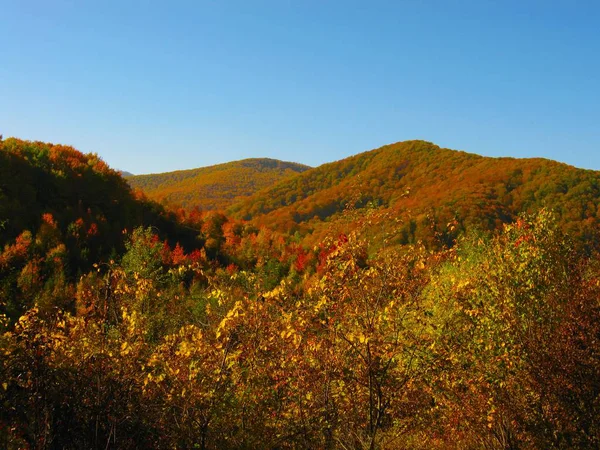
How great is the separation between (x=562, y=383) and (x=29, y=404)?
7.82 metres

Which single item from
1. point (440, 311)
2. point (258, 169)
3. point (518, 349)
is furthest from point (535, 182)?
point (258, 169)

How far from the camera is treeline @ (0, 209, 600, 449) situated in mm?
6367

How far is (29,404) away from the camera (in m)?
6.09

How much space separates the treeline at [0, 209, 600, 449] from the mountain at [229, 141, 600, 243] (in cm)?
2364

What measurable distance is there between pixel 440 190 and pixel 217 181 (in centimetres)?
7455

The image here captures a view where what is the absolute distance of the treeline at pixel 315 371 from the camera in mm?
6367

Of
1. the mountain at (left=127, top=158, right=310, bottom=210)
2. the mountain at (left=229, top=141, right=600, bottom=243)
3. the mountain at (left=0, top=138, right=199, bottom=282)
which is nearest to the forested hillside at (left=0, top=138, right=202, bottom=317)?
the mountain at (left=0, top=138, right=199, bottom=282)

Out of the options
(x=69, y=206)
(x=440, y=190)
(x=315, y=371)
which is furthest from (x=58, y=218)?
(x=440, y=190)

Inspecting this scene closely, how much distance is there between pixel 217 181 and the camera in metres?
128

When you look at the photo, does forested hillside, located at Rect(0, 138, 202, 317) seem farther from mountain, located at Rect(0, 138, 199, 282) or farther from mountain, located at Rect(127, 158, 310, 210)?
mountain, located at Rect(127, 158, 310, 210)

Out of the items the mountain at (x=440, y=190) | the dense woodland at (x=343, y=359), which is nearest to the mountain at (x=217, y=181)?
the mountain at (x=440, y=190)

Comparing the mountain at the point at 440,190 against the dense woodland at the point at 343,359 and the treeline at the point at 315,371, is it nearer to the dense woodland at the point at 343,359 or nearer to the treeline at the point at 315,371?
the dense woodland at the point at 343,359

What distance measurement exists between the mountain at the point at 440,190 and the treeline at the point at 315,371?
23.6 meters

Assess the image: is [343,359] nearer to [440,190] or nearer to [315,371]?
[315,371]
